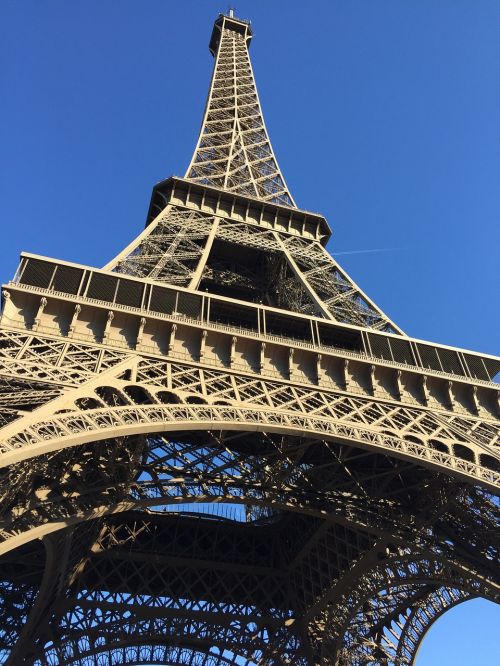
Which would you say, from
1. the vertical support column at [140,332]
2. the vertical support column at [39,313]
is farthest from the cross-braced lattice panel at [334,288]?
the vertical support column at [39,313]

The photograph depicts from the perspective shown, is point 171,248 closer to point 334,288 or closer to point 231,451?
point 334,288

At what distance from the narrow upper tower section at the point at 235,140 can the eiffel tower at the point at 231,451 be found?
52.0 inches

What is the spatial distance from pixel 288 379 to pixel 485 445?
5.66m

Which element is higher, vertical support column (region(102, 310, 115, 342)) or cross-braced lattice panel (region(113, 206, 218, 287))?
cross-braced lattice panel (region(113, 206, 218, 287))

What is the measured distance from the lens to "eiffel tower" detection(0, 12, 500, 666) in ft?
47.5

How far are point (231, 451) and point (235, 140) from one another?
23.4 m

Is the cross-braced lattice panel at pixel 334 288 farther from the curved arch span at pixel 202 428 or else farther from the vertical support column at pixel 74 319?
the vertical support column at pixel 74 319

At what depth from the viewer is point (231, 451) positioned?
19141 millimetres

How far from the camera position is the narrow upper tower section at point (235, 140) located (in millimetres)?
32781

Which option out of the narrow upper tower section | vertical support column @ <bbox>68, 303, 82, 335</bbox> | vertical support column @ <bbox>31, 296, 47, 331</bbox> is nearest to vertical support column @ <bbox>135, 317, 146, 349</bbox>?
vertical support column @ <bbox>68, 303, 82, 335</bbox>

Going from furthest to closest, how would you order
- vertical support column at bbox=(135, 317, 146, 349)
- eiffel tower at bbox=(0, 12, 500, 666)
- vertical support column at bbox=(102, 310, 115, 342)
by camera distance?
vertical support column at bbox=(135, 317, 146, 349) → vertical support column at bbox=(102, 310, 115, 342) → eiffel tower at bbox=(0, 12, 500, 666)

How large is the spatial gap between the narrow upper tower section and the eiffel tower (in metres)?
1.32

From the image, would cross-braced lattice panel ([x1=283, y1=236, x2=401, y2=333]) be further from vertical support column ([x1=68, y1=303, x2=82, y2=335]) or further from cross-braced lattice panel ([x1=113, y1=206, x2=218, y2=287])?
vertical support column ([x1=68, y1=303, x2=82, y2=335])

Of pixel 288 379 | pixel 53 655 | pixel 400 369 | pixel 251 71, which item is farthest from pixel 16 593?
pixel 251 71
